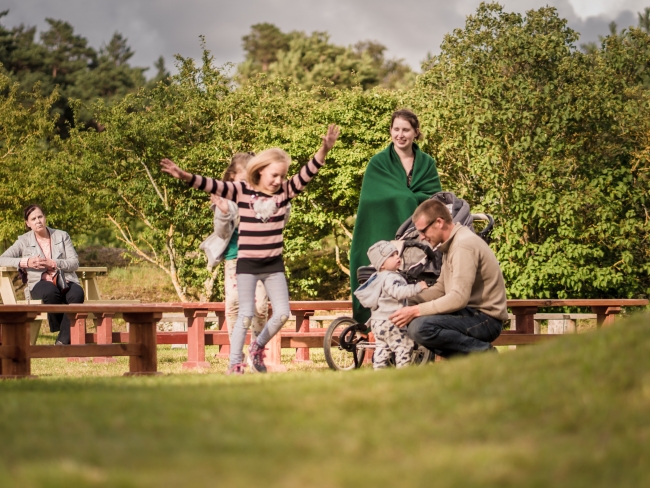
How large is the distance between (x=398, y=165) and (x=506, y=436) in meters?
4.92

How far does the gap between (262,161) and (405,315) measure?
160 cm

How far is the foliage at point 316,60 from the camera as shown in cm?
4181

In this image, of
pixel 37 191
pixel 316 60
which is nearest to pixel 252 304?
pixel 37 191

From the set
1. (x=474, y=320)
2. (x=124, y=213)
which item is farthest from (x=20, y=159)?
(x=474, y=320)

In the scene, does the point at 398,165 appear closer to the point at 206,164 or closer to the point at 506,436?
the point at 506,436

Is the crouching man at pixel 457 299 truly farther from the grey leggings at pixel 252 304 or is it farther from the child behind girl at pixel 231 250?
the child behind girl at pixel 231 250

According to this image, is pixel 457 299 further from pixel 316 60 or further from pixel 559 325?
pixel 316 60

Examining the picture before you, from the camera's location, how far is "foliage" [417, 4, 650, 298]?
15344mm

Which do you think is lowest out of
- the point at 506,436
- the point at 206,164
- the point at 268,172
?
the point at 506,436

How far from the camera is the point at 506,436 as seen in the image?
148 inches

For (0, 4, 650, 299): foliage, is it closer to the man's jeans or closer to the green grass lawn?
the man's jeans

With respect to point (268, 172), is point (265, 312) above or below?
below

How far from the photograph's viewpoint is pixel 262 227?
23.5 feet

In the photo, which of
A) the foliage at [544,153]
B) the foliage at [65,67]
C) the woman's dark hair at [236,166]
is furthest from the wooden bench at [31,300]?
the foliage at [65,67]
